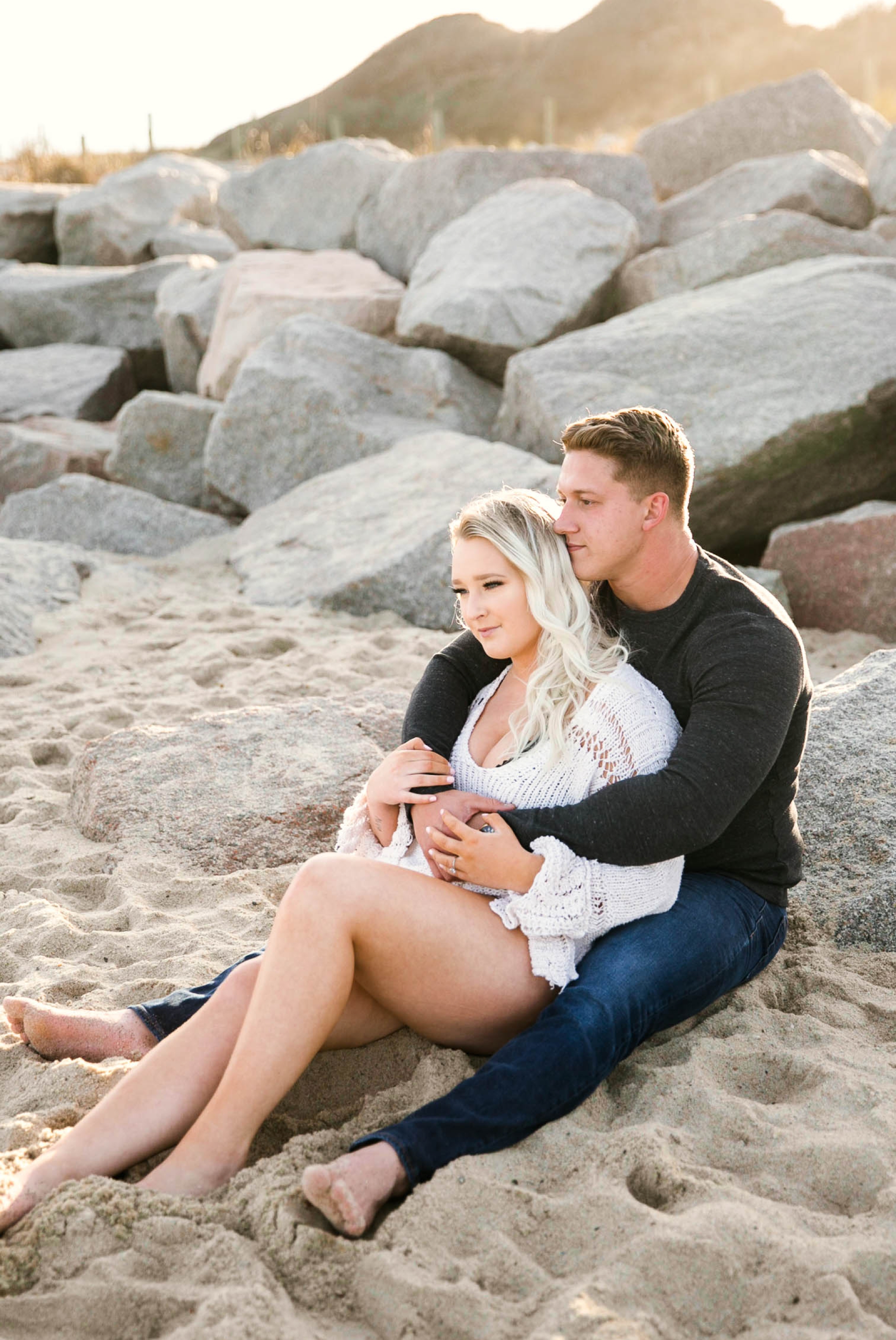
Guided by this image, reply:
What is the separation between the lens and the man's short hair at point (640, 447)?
9.25 feet

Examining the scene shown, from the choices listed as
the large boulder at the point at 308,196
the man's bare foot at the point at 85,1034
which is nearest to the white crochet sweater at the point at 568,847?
the man's bare foot at the point at 85,1034

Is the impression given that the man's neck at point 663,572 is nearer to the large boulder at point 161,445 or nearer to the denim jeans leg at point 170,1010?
the denim jeans leg at point 170,1010

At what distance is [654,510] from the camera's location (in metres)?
2.87

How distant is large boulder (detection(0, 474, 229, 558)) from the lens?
809cm

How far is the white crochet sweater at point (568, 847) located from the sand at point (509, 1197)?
0.37 meters

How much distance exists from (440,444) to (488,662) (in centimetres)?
438

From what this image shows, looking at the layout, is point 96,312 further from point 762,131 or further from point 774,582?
point 774,582

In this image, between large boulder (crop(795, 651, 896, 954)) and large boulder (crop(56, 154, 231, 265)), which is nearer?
large boulder (crop(795, 651, 896, 954))

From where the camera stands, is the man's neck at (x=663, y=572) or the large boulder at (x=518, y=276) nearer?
the man's neck at (x=663, y=572)

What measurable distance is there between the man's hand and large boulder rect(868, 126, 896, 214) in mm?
8856

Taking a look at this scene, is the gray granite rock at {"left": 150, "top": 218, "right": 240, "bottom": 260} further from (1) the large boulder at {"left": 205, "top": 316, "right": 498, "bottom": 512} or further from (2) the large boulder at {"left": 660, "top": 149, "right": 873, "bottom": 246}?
(1) the large boulder at {"left": 205, "top": 316, "right": 498, "bottom": 512}

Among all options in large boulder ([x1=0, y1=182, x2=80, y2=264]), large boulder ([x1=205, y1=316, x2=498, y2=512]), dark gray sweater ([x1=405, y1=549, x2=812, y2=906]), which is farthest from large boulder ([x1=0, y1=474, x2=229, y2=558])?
large boulder ([x1=0, y1=182, x2=80, y2=264])

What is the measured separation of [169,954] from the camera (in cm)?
320

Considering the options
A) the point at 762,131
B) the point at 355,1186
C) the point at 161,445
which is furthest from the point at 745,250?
the point at 355,1186
